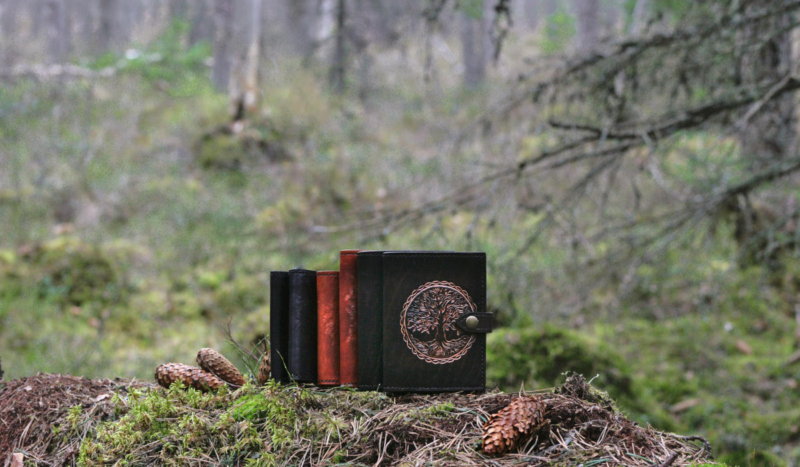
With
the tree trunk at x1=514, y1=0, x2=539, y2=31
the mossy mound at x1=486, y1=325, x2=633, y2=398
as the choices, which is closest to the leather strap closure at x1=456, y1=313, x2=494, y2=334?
the mossy mound at x1=486, y1=325, x2=633, y2=398

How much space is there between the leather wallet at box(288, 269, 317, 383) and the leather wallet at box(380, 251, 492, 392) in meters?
0.24

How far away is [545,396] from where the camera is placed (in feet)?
4.97

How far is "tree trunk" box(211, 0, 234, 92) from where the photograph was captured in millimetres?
10242

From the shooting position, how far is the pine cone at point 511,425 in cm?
128

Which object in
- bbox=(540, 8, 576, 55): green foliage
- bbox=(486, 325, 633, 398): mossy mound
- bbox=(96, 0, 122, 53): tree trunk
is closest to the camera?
bbox=(486, 325, 633, 398): mossy mound

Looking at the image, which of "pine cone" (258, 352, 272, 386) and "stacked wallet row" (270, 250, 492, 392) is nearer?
"stacked wallet row" (270, 250, 492, 392)

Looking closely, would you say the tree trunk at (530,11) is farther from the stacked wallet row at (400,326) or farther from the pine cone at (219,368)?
the pine cone at (219,368)

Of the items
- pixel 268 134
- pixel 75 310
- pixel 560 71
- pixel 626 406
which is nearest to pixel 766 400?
pixel 626 406

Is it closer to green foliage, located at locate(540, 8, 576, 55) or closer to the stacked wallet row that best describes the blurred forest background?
the stacked wallet row

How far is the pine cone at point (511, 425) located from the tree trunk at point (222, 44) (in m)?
10.4

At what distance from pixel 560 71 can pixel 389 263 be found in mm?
2807

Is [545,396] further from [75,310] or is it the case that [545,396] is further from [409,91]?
[409,91]

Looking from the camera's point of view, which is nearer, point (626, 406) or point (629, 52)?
point (626, 406)

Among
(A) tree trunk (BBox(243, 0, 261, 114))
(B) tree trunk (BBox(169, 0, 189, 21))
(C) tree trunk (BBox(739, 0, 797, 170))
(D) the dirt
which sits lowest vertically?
(D) the dirt
